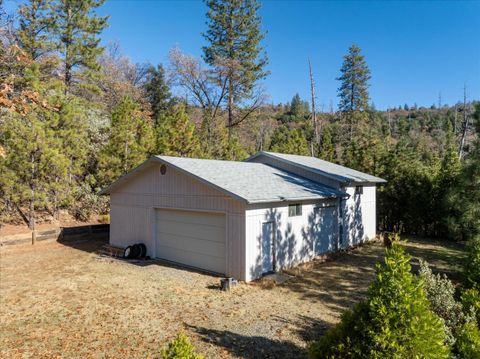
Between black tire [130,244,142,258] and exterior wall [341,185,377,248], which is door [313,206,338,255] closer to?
exterior wall [341,185,377,248]

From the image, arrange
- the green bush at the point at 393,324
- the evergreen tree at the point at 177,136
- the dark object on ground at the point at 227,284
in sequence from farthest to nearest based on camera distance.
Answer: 1. the evergreen tree at the point at 177,136
2. the dark object on ground at the point at 227,284
3. the green bush at the point at 393,324

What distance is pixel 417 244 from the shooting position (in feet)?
56.9

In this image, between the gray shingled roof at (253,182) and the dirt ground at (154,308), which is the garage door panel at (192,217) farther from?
the dirt ground at (154,308)

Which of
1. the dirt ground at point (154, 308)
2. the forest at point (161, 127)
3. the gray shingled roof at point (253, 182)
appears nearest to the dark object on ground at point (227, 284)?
the dirt ground at point (154, 308)

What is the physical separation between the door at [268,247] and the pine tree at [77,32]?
64.9 ft

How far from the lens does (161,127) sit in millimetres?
23312

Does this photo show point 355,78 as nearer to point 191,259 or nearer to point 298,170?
point 298,170

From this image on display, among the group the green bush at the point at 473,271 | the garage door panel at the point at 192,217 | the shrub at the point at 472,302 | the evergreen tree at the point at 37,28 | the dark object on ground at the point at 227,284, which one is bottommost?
the dark object on ground at the point at 227,284

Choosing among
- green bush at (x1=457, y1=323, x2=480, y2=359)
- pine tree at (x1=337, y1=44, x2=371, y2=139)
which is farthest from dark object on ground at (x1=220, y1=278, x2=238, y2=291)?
pine tree at (x1=337, y1=44, x2=371, y2=139)

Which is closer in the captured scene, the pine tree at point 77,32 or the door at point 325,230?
the door at point 325,230

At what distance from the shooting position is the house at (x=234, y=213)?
10508 millimetres

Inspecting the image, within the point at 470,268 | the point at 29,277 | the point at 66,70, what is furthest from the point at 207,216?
the point at 66,70

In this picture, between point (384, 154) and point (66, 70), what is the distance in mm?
24265

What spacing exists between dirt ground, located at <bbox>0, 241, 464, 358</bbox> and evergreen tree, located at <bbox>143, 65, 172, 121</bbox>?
28876 mm
